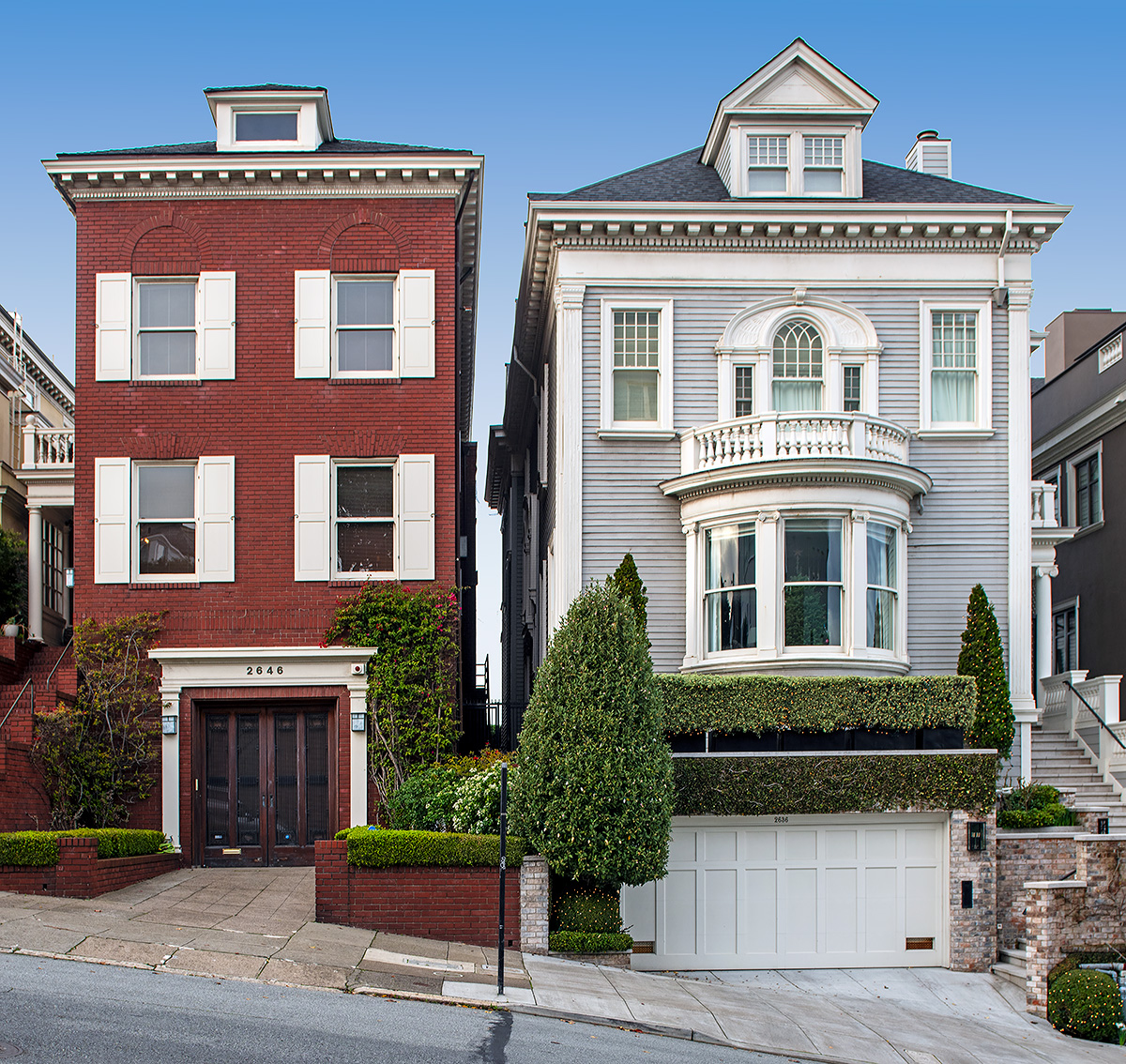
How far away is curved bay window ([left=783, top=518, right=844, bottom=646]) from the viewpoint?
19719 mm

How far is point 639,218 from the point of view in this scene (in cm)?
2088

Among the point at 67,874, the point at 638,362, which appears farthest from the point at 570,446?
the point at 67,874

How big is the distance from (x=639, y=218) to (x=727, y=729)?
8.58m

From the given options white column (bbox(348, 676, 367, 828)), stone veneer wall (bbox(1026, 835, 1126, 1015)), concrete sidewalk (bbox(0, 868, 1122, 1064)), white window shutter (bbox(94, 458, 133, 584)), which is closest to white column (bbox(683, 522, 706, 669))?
concrete sidewalk (bbox(0, 868, 1122, 1064))

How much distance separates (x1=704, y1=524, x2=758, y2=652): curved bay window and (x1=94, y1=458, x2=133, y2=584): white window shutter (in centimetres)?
949

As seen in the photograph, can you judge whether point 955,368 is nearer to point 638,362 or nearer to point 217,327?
point 638,362

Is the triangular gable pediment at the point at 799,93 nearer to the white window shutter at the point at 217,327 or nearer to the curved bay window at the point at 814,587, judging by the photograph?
the curved bay window at the point at 814,587

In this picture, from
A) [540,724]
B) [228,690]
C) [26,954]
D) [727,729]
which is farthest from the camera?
[228,690]

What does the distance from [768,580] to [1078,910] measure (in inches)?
248

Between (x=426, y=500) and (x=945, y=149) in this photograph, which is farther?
(x=945, y=149)

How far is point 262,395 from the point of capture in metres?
21.2

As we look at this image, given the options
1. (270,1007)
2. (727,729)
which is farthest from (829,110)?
(270,1007)

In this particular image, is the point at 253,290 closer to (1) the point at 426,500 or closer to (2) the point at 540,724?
(1) the point at 426,500

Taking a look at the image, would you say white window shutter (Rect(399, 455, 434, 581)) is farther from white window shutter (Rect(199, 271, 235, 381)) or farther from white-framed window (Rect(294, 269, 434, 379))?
white window shutter (Rect(199, 271, 235, 381))
